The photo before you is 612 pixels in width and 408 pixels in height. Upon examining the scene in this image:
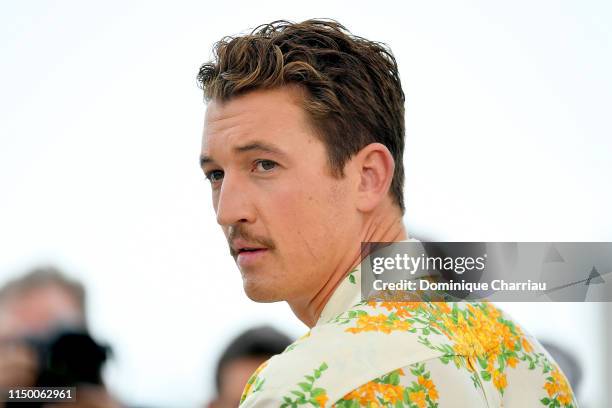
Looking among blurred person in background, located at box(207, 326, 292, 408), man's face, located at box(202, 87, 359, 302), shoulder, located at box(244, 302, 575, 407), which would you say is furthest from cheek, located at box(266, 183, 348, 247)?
blurred person in background, located at box(207, 326, 292, 408)

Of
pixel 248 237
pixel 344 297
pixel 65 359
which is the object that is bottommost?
pixel 344 297

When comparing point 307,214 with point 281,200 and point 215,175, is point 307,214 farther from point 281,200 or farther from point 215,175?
point 215,175

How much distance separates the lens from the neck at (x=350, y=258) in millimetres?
1239

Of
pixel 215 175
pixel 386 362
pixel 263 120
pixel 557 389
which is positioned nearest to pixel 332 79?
pixel 263 120

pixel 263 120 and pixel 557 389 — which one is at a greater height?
pixel 263 120

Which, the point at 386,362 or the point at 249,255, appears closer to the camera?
the point at 386,362

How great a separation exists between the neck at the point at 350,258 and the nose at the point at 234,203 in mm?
143

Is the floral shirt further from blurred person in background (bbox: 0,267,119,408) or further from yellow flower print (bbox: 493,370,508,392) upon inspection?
blurred person in background (bbox: 0,267,119,408)

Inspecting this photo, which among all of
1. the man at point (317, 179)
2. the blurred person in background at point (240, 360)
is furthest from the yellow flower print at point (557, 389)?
the blurred person in background at point (240, 360)

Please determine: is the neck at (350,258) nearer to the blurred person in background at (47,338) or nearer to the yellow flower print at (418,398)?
the yellow flower print at (418,398)

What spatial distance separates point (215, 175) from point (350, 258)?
0.24m

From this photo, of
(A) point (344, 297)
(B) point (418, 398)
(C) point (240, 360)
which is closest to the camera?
(B) point (418, 398)

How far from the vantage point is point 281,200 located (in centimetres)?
124

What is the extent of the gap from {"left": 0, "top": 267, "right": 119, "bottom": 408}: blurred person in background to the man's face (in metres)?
1.73
